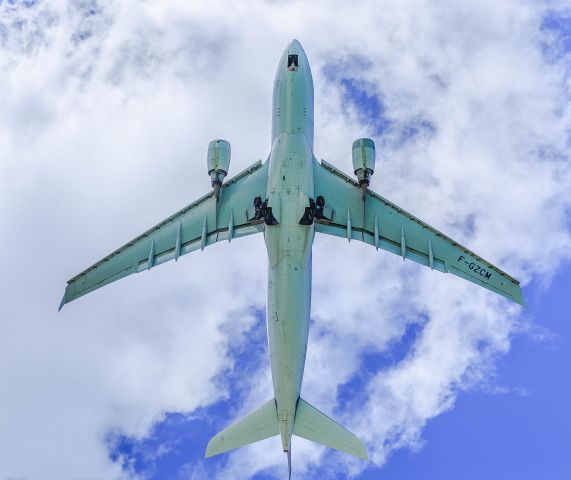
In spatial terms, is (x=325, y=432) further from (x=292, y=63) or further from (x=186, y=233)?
(x=292, y=63)

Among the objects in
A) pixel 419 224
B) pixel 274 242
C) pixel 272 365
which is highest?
pixel 419 224

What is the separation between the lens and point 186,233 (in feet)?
147

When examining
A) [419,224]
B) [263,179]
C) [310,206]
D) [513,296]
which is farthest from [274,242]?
[513,296]

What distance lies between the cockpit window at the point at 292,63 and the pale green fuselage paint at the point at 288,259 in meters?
2.96

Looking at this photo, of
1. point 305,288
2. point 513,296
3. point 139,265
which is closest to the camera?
point 305,288

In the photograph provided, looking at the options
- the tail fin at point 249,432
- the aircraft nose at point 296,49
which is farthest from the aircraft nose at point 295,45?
the tail fin at point 249,432

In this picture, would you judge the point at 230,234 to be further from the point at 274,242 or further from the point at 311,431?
the point at 311,431

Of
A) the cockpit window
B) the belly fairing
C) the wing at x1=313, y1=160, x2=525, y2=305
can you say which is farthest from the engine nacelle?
the cockpit window

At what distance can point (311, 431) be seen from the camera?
127ft

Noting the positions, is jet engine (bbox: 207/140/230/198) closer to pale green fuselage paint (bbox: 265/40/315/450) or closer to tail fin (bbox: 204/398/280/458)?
pale green fuselage paint (bbox: 265/40/315/450)

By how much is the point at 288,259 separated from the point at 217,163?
8236 mm

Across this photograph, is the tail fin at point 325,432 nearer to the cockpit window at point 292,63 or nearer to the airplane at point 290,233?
the airplane at point 290,233

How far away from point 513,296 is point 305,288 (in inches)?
509

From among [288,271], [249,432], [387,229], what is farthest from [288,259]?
[249,432]
